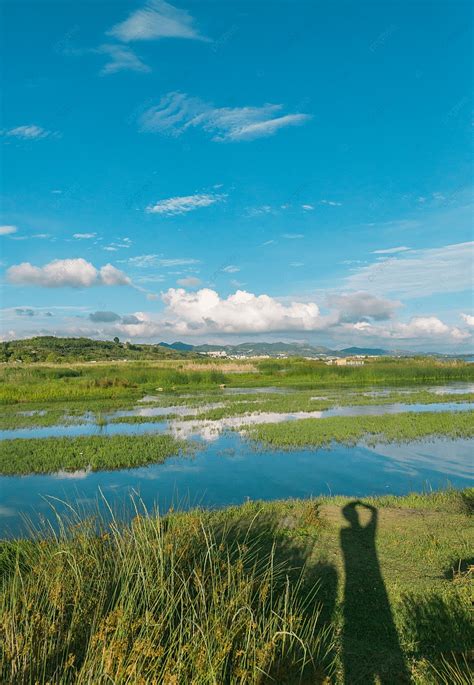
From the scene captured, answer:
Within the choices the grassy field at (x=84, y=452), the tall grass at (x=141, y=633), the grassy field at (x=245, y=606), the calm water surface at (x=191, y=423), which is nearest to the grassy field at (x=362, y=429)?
the calm water surface at (x=191, y=423)

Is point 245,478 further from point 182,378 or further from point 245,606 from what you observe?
point 182,378

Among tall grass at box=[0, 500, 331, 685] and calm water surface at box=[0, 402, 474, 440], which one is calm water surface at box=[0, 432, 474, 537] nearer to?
calm water surface at box=[0, 402, 474, 440]

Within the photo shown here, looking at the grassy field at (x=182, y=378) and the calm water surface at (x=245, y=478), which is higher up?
the grassy field at (x=182, y=378)

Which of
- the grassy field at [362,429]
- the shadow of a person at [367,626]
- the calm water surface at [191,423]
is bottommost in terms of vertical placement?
the calm water surface at [191,423]

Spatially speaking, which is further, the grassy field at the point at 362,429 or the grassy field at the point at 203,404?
the grassy field at the point at 203,404

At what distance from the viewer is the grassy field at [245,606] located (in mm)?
3393

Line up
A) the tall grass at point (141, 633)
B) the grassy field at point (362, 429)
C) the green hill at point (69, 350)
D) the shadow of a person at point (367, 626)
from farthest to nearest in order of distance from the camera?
the green hill at point (69, 350)
the grassy field at point (362, 429)
the shadow of a person at point (367, 626)
the tall grass at point (141, 633)

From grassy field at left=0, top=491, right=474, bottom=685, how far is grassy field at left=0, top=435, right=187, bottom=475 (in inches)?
262

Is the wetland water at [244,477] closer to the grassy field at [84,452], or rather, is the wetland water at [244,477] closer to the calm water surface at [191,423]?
the grassy field at [84,452]

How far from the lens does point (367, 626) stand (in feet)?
16.6

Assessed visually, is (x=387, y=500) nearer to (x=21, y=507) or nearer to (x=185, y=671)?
(x=185, y=671)

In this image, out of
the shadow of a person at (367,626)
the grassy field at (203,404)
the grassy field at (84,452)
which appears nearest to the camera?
the shadow of a person at (367,626)

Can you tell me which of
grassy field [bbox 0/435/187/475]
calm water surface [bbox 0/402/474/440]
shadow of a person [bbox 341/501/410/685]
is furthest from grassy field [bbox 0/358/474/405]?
shadow of a person [bbox 341/501/410/685]

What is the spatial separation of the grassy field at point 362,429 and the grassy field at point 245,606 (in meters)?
8.69
